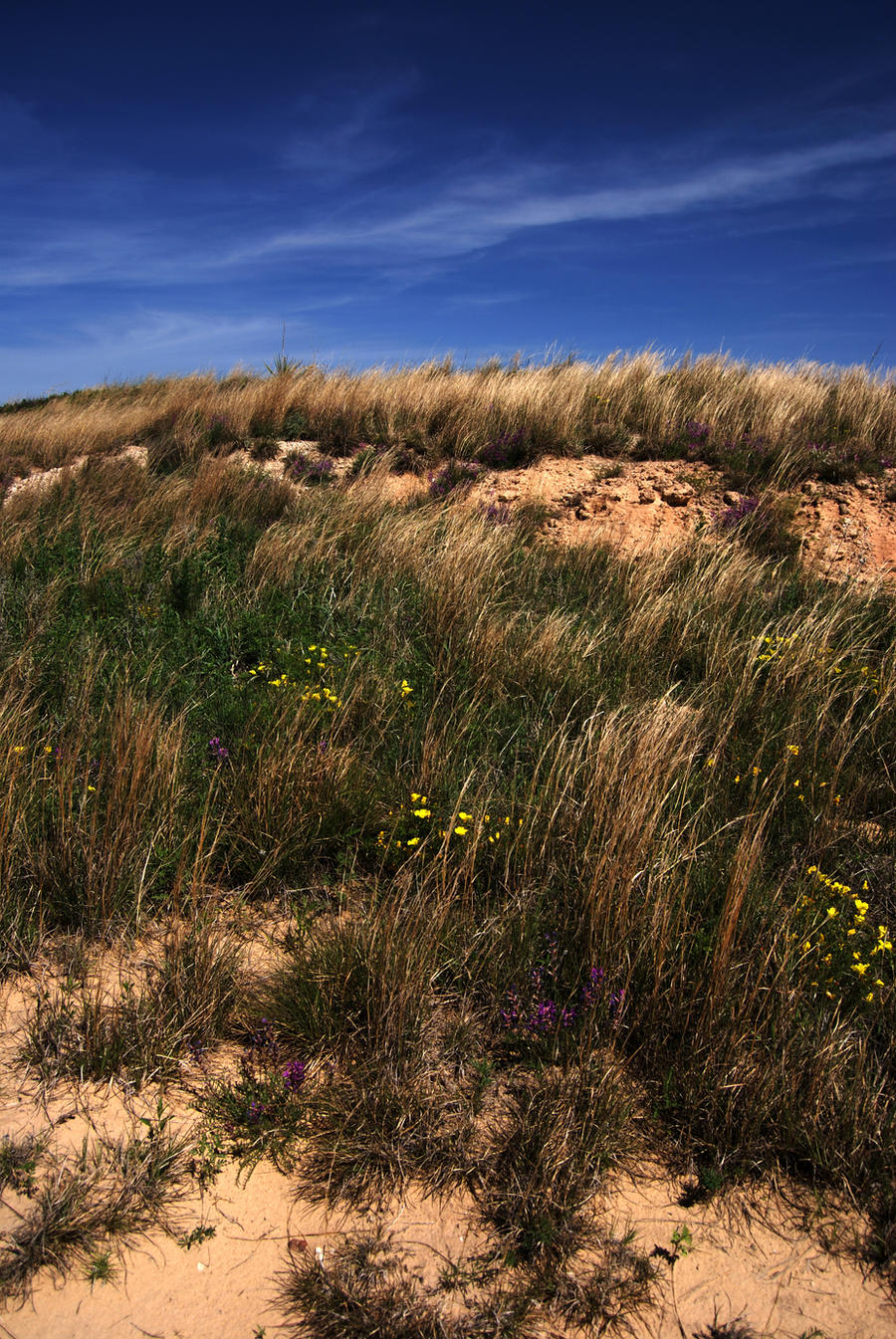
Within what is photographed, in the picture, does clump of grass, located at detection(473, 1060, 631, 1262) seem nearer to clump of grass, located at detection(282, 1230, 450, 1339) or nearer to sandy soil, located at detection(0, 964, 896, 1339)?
sandy soil, located at detection(0, 964, 896, 1339)

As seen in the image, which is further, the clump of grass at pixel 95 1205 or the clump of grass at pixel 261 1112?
the clump of grass at pixel 261 1112

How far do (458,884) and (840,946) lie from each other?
1.41 meters

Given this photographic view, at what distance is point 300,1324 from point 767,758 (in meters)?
3.01

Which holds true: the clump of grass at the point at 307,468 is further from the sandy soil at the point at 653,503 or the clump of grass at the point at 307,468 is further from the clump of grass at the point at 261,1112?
the clump of grass at the point at 261,1112

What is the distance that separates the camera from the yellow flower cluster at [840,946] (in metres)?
2.62

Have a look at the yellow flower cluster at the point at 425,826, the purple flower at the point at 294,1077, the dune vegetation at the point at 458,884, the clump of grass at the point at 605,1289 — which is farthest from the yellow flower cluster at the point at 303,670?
the clump of grass at the point at 605,1289

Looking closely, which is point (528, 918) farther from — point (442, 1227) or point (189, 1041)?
point (189, 1041)

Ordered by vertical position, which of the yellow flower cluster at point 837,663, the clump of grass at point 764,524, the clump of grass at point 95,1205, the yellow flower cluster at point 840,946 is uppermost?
the clump of grass at point 764,524

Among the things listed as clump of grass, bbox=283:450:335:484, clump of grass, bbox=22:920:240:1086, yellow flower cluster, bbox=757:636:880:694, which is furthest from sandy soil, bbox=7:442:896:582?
clump of grass, bbox=22:920:240:1086

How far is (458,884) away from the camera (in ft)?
9.89

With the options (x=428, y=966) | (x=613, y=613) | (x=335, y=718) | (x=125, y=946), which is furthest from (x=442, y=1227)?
(x=613, y=613)

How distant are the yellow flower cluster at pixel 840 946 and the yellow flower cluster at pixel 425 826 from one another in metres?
1.14

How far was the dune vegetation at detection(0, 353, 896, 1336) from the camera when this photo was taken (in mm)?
2234

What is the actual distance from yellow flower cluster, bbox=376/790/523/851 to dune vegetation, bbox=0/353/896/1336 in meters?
0.02
